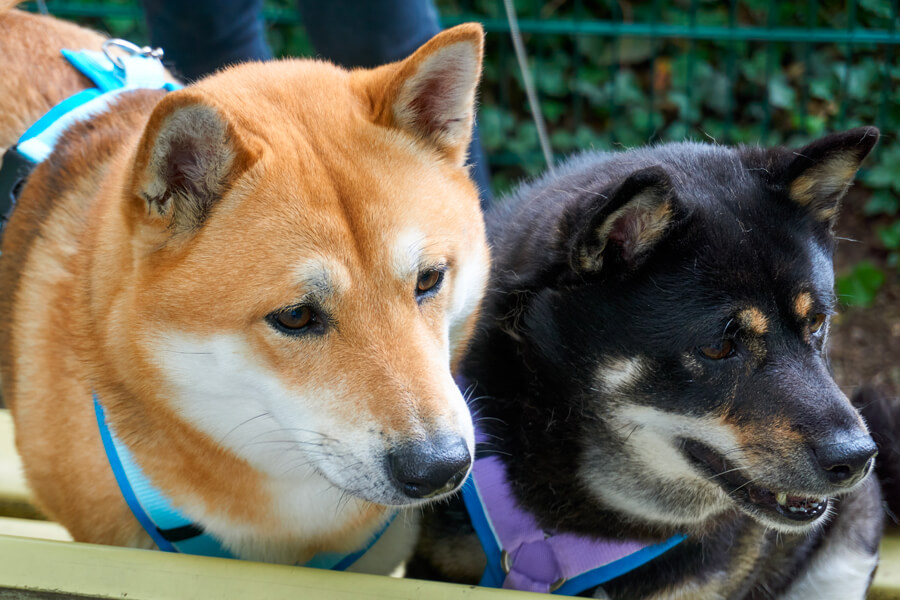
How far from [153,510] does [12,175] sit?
0.93 m

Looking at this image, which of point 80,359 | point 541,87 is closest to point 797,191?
point 80,359

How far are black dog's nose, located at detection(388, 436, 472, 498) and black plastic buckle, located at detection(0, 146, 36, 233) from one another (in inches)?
49.0

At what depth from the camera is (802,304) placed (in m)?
1.81

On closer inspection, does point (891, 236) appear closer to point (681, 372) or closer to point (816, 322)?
point (816, 322)

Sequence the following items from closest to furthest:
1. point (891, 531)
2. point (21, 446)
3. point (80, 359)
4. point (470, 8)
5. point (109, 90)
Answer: point (80, 359) < point (21, 446) < point (109, 90) < point (891, 531) < point (470, 8)

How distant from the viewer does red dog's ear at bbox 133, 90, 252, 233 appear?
154 centimetres

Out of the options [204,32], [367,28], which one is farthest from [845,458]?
[204,32]

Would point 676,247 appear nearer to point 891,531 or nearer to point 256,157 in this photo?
point 256,157

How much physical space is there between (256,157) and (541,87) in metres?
3.32

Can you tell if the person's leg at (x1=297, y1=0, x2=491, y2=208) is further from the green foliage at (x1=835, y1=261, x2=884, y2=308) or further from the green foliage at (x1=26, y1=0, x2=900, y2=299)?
the green foliage at (x1=835, y1=261, x2=884, y2=308)

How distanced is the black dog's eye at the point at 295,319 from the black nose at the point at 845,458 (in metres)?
0.97

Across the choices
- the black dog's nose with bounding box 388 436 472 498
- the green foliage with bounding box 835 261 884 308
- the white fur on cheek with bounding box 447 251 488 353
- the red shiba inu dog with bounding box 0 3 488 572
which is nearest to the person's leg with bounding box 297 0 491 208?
the red shiba inu dog with bounding box 0 3 488 572

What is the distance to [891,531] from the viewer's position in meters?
2.43

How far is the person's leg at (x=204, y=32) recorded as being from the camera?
8.79 feet
